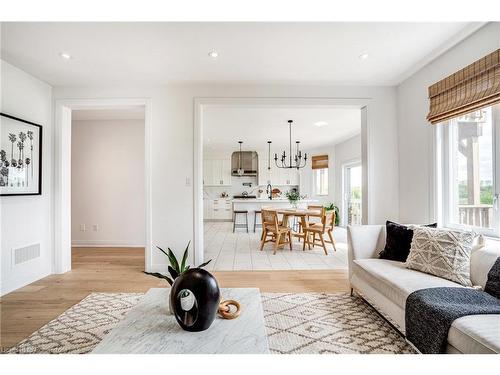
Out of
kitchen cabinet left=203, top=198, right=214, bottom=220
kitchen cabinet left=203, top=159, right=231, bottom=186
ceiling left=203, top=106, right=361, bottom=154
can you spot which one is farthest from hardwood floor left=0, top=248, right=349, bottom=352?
kitchen cabinet left=203, top=159, right=231, bottom=186

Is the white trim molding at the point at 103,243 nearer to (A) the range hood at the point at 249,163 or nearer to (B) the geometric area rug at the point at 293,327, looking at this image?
(B) the geometric area rug at the point at 293,327

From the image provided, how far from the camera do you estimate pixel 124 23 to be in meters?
2.22

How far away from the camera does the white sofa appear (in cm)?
129

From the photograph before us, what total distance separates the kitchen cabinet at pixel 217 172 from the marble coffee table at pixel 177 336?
812 centimetres

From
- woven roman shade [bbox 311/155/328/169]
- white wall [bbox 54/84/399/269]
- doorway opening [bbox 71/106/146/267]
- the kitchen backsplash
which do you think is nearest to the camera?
white wall [bbox 54/84/399/269]

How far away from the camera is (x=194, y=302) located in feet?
4.31

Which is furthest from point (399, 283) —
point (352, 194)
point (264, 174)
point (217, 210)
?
point (217, 210)

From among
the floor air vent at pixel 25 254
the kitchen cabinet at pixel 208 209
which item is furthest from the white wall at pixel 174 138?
the kitchen cabinet at pixel 208 209

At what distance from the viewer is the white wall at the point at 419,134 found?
2.56 meters

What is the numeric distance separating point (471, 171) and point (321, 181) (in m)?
6.52

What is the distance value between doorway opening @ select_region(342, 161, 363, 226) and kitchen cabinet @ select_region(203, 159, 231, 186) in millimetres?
4082

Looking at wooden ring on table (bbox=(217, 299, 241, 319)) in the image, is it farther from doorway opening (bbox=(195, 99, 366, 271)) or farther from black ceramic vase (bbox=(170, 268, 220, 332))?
doorway opening (bbox=(195, 99, 366, 271))

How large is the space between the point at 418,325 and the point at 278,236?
312 centimetres

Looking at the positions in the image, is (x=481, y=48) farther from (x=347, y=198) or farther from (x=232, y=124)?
(x=347, y=198)
